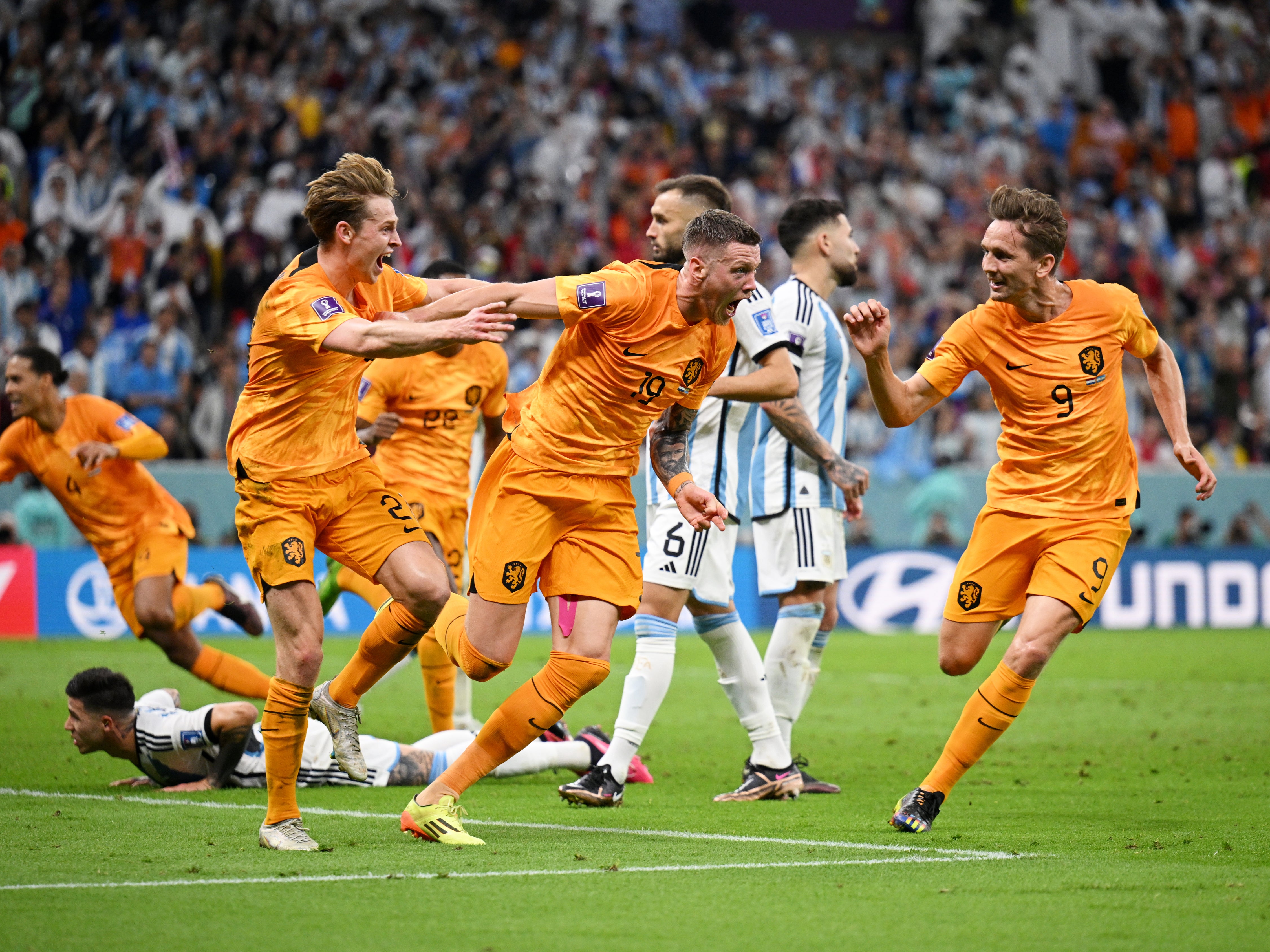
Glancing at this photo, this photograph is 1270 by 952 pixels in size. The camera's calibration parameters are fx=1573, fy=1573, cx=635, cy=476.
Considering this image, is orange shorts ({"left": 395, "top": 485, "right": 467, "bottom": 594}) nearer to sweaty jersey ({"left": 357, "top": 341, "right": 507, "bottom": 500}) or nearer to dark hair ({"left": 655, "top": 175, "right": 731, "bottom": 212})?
sweaty jersey ({"left": 357, "top": 341, "right": 507, "bottom": 500})

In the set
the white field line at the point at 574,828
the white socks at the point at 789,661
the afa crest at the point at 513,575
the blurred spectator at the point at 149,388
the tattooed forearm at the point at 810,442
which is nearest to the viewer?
the white field line at the point at 574,828

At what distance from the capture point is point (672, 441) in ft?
21.2

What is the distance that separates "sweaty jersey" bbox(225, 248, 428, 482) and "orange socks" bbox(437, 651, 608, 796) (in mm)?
1152

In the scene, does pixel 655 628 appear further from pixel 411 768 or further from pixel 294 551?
pixel 294 551

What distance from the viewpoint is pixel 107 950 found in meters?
4.14

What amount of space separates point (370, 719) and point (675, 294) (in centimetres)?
501

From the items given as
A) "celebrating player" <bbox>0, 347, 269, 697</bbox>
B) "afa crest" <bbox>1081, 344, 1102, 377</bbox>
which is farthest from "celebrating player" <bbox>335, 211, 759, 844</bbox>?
"celebrating player" <bbox>0, 347, 269, 697</bbox>

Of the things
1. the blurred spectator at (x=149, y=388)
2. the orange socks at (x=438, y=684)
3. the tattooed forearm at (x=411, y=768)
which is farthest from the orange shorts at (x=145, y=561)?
the blurred spectator at (x=149, y=388)

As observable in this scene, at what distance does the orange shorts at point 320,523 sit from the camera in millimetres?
5910

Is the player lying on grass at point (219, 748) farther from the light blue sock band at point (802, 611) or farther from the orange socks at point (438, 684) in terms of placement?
the light blue sock band at point (802, 611)

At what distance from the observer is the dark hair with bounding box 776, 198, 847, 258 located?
820 cm

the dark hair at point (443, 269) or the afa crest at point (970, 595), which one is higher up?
the dark hair at point (443, 269)

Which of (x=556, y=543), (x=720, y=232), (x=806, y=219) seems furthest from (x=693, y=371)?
(x=806, y=219)

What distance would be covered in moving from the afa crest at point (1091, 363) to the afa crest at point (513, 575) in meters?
Result: 2.45
